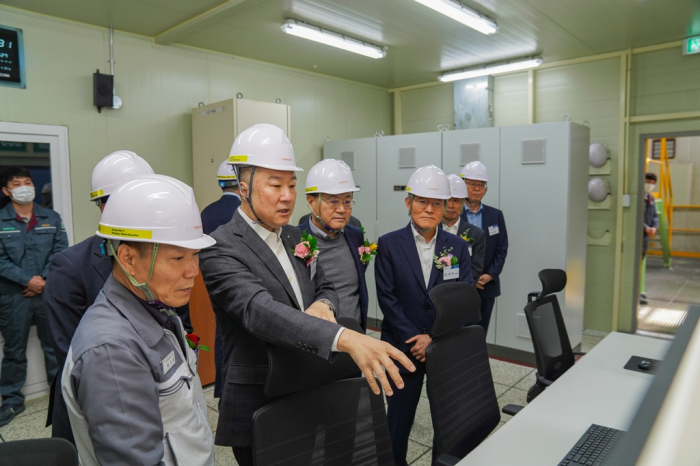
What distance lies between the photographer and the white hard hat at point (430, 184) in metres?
2.77

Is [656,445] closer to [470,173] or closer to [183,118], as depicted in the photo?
[470,173]

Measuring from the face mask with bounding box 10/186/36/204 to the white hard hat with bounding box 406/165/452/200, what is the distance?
311 centimetres

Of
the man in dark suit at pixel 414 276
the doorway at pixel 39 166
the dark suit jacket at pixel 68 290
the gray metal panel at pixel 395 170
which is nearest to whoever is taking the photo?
the dark suit jacket at pixel 68 290

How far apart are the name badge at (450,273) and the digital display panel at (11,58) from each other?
392cm

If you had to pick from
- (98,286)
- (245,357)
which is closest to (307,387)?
(245,357)

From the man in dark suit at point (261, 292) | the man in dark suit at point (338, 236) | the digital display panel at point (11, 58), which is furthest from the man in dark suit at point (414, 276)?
the digital display panel at point (11, 58)

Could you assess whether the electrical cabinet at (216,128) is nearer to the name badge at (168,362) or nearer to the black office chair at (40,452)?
the name badge at (168,362)

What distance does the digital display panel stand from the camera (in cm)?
381

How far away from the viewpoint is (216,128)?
476 cm

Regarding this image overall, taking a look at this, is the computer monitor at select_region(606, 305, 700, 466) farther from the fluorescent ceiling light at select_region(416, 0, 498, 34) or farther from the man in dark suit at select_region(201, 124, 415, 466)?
the fluorescent ceiling light at select_region(416, 0, 498, 34)

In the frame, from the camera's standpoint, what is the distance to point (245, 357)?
160 cm

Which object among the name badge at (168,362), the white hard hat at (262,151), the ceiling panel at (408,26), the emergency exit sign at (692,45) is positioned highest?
the ceiling panel at (408,26)

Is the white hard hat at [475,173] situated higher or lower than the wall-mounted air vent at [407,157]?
lower

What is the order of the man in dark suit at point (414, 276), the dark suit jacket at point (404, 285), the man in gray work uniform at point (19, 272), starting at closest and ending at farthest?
the man in dark suit at point (414, 276) < the dark suit jacket at point (404, 285) < the man in gray work uniform at point (19, 272)
